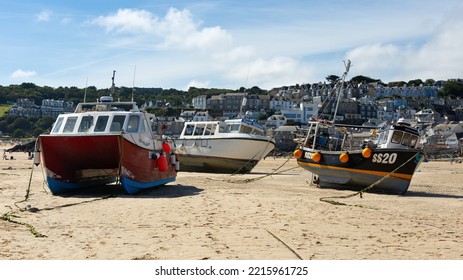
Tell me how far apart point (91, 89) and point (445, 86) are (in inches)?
4794

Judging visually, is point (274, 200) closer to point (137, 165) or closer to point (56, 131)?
point (137, 165)

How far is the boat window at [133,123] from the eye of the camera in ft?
51.2

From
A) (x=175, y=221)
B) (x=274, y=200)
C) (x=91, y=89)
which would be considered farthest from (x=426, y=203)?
(x=91, y=89)

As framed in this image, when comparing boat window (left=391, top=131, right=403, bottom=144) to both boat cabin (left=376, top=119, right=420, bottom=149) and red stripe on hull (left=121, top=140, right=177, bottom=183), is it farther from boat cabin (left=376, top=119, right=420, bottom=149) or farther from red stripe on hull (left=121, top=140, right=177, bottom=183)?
red stripe on hull (left=121, top=140, right=177, bottom=183)

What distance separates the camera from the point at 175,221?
9961 mm

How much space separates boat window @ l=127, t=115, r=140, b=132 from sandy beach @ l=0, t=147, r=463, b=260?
7.67ft

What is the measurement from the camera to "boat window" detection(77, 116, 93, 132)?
15523 millimetres

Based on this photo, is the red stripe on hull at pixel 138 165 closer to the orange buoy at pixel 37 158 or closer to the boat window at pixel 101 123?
the boat window at pixel 101 123

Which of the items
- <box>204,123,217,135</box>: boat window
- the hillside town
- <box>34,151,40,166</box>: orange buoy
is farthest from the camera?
the hillside town

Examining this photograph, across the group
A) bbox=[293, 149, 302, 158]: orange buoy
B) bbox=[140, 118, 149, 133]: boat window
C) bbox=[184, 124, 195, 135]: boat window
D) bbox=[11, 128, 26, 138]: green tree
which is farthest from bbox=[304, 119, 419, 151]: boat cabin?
bbox=[11, 128, 26, 138]: green tree

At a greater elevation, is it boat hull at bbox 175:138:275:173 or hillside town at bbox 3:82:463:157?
hillside town at bbox 3:82:463:157

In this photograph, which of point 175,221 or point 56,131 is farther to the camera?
point 56,131

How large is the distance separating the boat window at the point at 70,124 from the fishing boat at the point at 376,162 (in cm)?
807

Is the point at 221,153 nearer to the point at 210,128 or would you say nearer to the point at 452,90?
the point at 210,128
